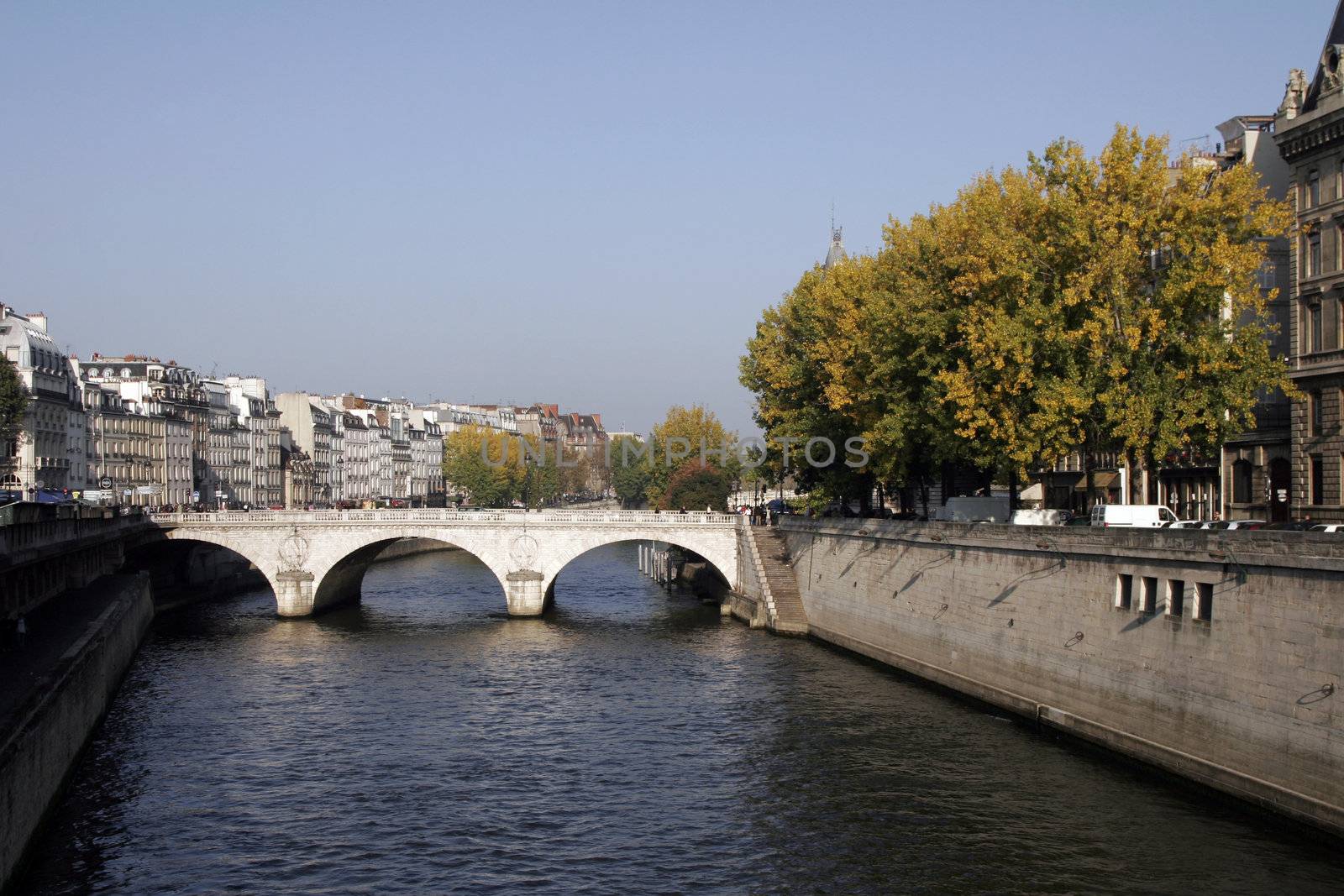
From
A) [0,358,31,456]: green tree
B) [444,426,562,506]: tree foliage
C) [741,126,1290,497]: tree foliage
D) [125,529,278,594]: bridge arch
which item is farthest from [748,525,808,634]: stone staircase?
[444,426,562,506]: tree foliage

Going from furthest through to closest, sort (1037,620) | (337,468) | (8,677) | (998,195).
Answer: (337,468), (998,195), (1037,620), (8,677)

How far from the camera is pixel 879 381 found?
57.1 meters

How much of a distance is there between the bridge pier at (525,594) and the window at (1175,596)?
4226 centimetres

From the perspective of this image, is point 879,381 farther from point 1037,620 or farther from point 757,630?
point 1037,620

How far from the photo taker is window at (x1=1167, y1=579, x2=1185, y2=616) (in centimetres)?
3300

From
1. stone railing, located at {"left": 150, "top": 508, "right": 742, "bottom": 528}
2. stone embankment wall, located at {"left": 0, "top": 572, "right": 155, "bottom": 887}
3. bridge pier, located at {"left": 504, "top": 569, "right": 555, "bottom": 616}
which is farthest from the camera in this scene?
stone railing, located at {"left": 150, "top": 508, "right": 742, "bottom": 528}

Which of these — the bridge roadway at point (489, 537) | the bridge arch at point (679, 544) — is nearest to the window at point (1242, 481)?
the bridge roadway at point (489, 537)

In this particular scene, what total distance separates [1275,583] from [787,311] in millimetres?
45115

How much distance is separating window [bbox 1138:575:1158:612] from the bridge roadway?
38.1 meters

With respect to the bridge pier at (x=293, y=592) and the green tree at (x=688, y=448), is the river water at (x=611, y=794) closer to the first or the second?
the bridge pier at (x=293, y=592)

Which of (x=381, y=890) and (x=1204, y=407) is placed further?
(x=1204, y=407)

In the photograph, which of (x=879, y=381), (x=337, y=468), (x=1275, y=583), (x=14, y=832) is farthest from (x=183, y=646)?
(x=337, y=468)

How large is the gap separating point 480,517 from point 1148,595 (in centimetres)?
4350

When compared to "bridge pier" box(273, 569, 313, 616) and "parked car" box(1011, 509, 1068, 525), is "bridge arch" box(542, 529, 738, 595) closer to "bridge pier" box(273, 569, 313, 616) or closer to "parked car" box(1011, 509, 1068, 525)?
"bridge pier" box(273, 569, 313, 616)
